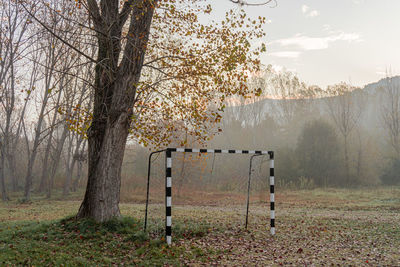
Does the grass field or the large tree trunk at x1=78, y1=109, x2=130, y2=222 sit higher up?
the large tree trunk at x1=78, y1=109, x2=130, y2=222

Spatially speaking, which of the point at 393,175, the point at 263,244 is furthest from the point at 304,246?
the point at 393,175

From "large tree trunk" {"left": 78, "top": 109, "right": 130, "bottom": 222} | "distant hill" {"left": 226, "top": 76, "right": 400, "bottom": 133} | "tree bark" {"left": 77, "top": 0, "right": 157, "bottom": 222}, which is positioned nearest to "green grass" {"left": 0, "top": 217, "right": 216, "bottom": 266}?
"large tree trunk" {"left": 78, "top": 109, "right": 130, "bottom": 222}

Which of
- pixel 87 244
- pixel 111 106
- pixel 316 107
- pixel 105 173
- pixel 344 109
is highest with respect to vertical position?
pixel 316 107

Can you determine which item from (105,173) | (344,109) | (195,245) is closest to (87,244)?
(105,173)

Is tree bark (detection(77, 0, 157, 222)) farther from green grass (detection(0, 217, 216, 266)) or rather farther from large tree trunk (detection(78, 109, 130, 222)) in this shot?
green grass (detection(0, 217, 216, 266))

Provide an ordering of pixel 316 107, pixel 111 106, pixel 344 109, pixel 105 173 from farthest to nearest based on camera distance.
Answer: pixel 316 107, pixel 344 109, pixel 111 106, pixel 105 173

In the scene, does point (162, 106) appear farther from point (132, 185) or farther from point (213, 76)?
point (132, 185)

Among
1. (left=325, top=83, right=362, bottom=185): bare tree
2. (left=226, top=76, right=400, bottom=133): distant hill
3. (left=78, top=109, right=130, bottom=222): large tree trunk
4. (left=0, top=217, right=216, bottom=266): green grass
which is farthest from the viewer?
(left=226, top=76, right=400, bottom=133): distant hill

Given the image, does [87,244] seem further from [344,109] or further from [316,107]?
[316,107]

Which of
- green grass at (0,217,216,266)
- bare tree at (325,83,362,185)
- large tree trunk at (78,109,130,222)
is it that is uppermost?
bare tree at (325,83,362,185)

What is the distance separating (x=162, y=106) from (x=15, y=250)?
4.93 meters

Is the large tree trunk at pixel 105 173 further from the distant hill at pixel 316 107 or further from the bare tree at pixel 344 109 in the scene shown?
the distant hill at pixel 316 107

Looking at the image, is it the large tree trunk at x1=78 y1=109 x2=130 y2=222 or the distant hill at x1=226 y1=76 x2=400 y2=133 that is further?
the distant hill at x1=226 y1=76 x2=400 y2=133

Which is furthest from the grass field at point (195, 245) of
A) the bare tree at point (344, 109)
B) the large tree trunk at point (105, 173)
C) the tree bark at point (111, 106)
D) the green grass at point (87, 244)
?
the bare tree at point (344, 109)
